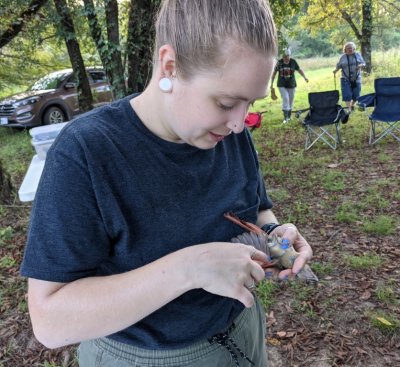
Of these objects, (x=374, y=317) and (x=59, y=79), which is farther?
(x=59, y=79)

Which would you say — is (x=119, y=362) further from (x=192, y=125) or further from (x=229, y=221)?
(x=192, y=125)

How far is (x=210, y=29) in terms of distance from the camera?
3.01ft

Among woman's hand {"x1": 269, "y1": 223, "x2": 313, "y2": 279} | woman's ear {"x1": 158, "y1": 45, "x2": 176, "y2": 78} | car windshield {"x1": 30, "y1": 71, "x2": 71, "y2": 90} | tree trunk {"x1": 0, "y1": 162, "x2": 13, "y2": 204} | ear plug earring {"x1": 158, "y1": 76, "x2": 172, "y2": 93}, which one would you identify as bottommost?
tree trunk {"x1": 0, "y1": 162, "x2": 13, "y2": 204}

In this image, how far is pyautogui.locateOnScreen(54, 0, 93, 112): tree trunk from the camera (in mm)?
6216

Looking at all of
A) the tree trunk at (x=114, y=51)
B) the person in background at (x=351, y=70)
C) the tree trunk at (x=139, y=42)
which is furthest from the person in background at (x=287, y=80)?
the tree trunk at (x=114, y=51)

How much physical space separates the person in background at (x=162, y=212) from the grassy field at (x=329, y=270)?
1.89 m

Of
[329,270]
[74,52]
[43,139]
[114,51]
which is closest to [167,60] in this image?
[43,139]

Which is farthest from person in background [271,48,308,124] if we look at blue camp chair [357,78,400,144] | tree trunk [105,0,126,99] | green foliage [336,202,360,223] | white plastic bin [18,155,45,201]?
white plastic bin [18,155,45,201]

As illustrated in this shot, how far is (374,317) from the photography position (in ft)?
9.95

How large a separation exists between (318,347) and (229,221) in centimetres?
210

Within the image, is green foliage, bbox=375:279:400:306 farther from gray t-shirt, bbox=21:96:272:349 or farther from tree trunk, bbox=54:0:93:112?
tree trunk, bbox=54:0:93:112

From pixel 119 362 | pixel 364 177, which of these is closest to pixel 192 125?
pixel 119 362

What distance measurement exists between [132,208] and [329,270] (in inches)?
123

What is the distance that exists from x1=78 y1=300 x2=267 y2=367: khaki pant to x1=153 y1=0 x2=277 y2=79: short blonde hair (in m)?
0.74
